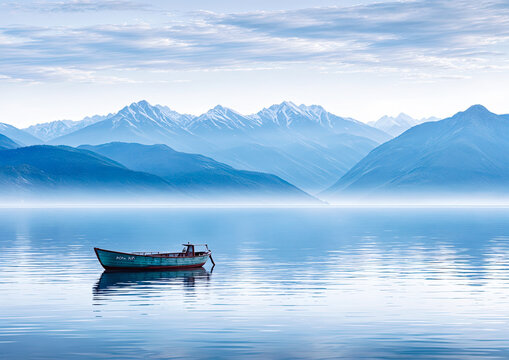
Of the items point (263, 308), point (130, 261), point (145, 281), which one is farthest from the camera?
point (130, 261)

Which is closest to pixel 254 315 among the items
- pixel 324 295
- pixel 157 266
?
pixel 324 295

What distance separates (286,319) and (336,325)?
4.00m

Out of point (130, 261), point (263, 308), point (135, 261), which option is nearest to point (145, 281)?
point (135, 261)

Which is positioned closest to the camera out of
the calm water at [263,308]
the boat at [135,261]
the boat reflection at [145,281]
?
the calm water at [263,308]

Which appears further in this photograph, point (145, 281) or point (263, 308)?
point (145, 281)

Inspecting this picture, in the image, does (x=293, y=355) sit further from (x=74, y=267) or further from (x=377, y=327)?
(x=74, y=267)

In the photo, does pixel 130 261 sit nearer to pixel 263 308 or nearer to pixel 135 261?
pixel 135 261

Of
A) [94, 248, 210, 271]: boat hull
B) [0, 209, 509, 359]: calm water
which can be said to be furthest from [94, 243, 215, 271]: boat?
[0, 209, 509, 359]: calm water

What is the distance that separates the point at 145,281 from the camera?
260ft

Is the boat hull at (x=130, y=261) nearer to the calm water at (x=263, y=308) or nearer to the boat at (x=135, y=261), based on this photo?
the boat at (x=135, y=261)

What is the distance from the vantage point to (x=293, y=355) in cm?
4222

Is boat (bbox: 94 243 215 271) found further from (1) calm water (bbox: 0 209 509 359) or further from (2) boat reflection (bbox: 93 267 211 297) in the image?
(1) calm water (bbox: 0 209 509 359)

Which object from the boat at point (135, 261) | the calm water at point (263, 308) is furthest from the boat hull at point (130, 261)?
the calm water at point (263, 308)

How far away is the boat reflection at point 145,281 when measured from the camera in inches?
2793
